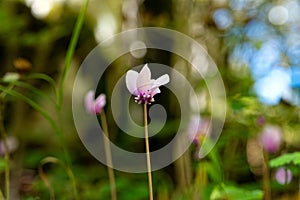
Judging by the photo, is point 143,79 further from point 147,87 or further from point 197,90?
point 197,90

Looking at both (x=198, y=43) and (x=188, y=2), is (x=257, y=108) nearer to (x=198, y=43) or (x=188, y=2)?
(x=198, y=43)

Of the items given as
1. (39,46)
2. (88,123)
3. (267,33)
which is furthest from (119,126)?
(267,33)

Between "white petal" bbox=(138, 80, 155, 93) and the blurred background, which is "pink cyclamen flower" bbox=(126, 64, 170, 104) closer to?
"white petal" bbox=(138, 80, 155, 93)

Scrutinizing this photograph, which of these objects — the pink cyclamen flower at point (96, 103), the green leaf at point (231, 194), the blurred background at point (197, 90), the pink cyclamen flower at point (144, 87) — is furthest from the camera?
the blurred background at point (197, 90)

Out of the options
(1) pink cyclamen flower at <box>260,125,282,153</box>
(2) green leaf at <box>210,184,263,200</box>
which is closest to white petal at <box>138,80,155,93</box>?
(2) green leaf at <box>210,184,263,200</box>

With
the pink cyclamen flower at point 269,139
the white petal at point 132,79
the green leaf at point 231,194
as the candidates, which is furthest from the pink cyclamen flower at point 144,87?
the pink cyclamen flower at point 269,139

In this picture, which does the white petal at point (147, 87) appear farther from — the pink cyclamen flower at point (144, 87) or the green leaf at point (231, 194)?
the green leaf at point (231, 194)

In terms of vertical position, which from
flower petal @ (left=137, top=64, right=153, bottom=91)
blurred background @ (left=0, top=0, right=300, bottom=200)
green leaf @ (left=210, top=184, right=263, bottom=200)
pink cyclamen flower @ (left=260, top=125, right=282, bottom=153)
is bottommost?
green leaf @ (left=210, top=184, right=263, bottom=200)

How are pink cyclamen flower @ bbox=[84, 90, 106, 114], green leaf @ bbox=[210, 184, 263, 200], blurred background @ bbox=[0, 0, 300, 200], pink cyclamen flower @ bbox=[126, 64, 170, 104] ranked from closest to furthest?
pink cyclamen flower @ bbox=[126, 64, 170, 104]
green leaf @ bbox=[210, 184, 263, 200]
pink cyclamen flower @ bbox=[84, 90, 106, 114]
blurred background @ bbox=[0, 0, 300, 200]

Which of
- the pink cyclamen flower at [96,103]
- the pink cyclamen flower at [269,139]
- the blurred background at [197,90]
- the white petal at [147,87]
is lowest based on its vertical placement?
the white petal at [147,87]
